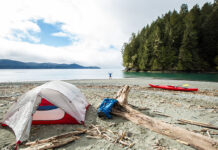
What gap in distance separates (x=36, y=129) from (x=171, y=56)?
56.1m

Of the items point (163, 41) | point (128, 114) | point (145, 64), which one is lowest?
point (128, 114)

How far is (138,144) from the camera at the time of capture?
3.32 metres

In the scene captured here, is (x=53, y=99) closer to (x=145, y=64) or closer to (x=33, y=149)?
(x=33, y=149)

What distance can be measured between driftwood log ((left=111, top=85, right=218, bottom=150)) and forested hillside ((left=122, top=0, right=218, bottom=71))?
51.5 metres

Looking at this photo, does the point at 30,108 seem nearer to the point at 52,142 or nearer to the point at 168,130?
the point at 52,142

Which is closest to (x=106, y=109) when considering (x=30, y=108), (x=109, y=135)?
(x=109, y=135)

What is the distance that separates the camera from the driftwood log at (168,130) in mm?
2766

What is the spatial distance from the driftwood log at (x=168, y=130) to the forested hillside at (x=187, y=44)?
2026 inches

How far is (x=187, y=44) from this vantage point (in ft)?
151

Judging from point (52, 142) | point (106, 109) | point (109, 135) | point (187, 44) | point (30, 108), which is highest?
point (187, 44)

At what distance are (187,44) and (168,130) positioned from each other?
55948 millimetres

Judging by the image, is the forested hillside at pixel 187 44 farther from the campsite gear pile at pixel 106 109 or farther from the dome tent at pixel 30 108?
the dome tent at pixel 30 108

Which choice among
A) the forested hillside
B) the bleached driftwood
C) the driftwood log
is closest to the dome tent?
the bleached driftwood

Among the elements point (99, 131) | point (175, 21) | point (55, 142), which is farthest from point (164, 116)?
point (175, 21)
